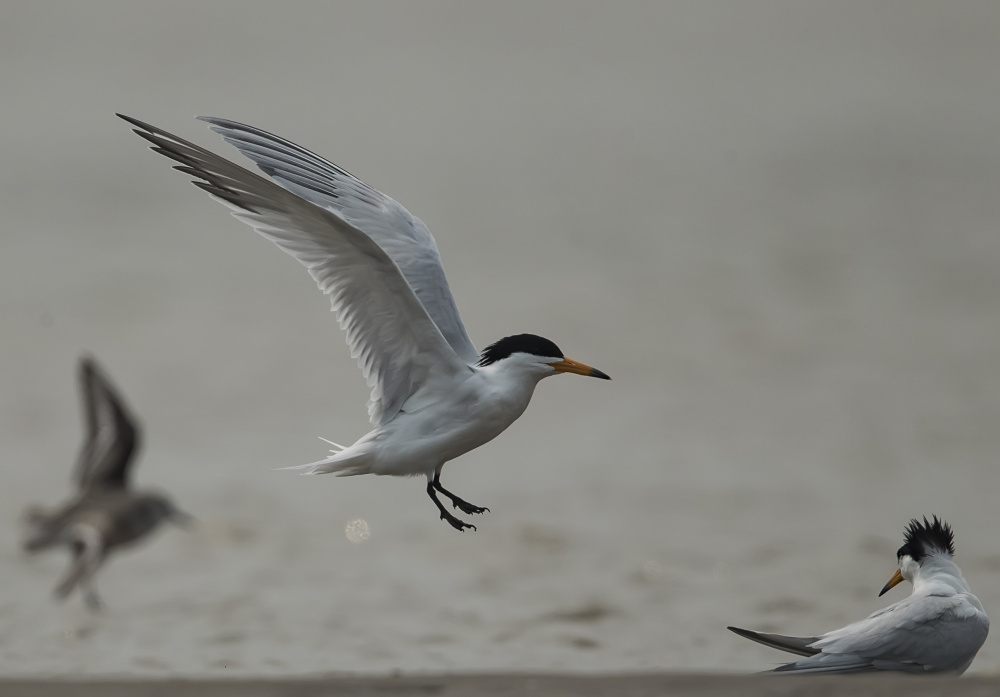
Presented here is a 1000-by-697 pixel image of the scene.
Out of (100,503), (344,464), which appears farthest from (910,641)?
(100,503)

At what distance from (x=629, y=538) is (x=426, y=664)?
3.31 meters

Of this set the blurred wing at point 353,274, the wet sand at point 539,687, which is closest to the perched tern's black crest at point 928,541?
the wet sand at point 539,687

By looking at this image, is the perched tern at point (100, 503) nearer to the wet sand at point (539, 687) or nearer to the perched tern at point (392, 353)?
the wet sand at point (539, 687)

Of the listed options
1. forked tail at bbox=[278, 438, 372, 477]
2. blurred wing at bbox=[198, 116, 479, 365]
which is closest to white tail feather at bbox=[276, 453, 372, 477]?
forked tail at bbox=[278, 438, 372, 477]

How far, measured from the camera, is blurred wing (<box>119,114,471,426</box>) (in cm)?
657

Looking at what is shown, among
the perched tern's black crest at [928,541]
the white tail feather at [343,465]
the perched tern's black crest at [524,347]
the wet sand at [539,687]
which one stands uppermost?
the perched tern's black crest at [524,347]

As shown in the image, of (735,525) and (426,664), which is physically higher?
(735,525)

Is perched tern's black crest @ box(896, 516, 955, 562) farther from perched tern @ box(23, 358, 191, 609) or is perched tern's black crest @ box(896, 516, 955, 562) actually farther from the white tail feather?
perched tern @ box(23, 358, 191, 609)

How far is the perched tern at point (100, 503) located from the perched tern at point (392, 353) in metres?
4.58

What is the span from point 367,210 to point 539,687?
284cm

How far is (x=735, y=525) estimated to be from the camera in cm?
1308

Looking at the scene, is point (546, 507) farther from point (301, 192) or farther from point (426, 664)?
point (301, 192)

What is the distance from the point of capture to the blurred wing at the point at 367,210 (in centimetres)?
771

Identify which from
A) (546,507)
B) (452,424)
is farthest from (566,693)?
(546,507)
